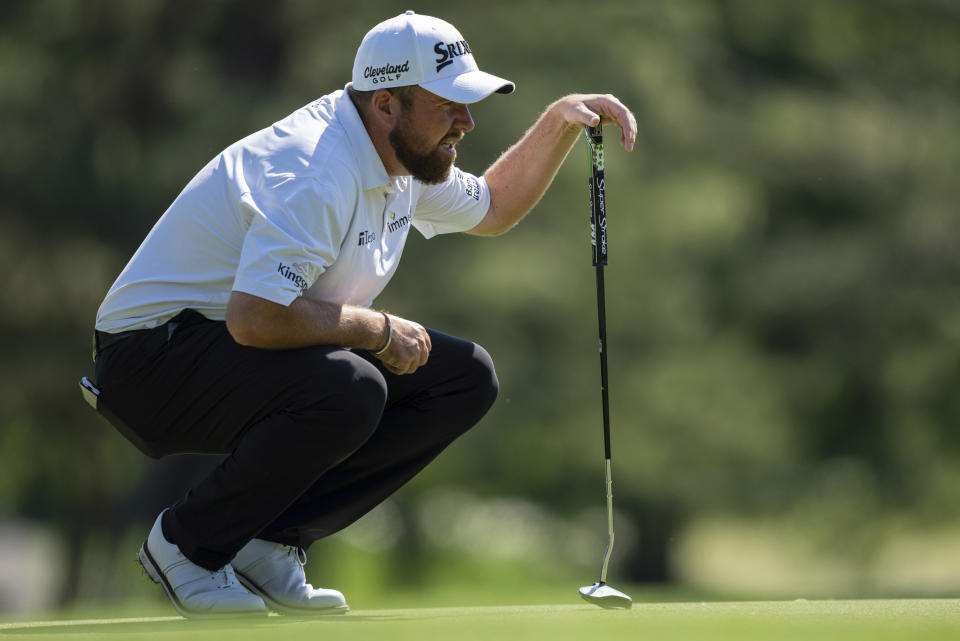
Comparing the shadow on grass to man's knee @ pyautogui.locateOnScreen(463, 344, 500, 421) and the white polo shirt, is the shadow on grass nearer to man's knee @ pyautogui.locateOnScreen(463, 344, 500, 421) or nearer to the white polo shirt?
man's knee @ pyautogui.locateOnScreen(463, 344, 500, 421)

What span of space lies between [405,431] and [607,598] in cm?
72

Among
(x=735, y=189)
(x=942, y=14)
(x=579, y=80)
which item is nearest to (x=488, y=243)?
(x=579, y=80)

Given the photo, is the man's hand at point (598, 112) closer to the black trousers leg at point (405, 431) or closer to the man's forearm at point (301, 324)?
the black trousers leg at point (405, 431)

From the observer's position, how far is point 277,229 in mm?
3344

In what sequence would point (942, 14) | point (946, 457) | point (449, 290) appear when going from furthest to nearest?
1. point (942, 14)
2. point (946, 457)
3. point (449, 290)

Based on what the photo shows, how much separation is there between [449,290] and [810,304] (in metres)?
2.91

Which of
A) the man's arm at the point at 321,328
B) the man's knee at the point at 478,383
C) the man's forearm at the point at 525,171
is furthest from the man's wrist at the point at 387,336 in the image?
the man's forearm at the point at 525,171

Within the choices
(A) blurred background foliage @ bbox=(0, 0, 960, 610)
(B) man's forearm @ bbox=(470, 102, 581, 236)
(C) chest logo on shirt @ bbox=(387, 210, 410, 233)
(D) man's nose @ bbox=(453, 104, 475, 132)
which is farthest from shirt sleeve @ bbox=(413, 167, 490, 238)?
(A) blurred background foliage @ bbox=(0, 0, 960, 610)

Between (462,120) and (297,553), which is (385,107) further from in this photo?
(297,553)

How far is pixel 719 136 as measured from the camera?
36.1 ft

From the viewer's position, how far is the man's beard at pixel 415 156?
3.69 metres

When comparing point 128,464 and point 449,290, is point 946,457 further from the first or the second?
point 128,464

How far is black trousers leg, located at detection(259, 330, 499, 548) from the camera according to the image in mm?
3869

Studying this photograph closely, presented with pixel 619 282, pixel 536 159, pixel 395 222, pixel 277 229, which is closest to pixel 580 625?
pixel 277 229
